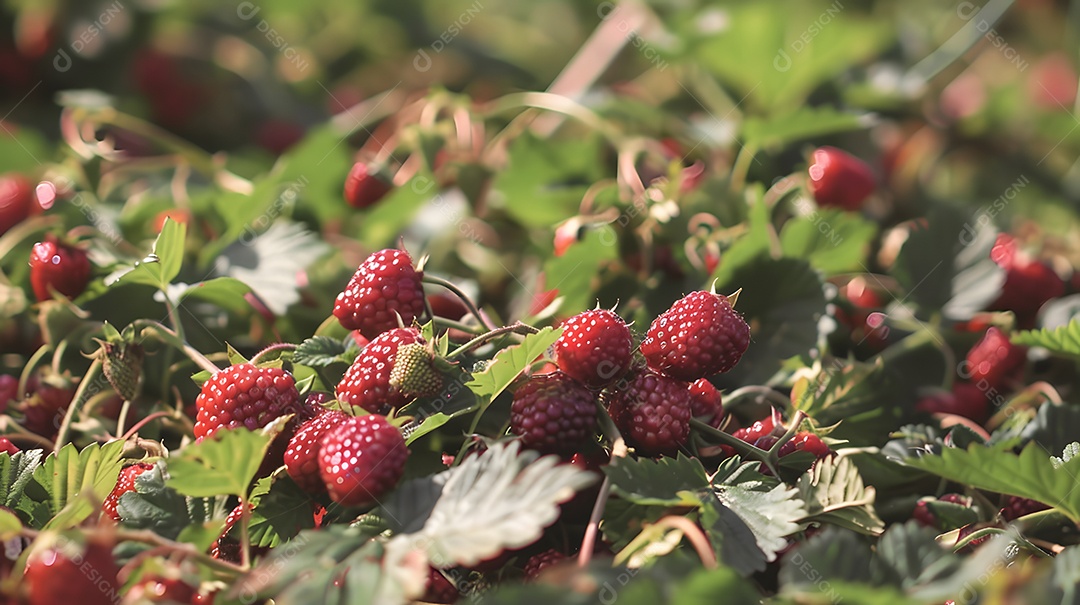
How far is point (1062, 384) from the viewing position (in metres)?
0.72

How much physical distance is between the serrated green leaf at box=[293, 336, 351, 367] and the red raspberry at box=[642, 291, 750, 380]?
0.63 feet

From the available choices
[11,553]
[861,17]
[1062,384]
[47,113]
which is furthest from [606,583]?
[861,17]

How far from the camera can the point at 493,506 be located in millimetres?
421

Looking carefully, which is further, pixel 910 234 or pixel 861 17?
pixel 861 17

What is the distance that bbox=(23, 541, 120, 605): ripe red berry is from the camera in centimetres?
42

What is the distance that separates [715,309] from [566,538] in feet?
0.54

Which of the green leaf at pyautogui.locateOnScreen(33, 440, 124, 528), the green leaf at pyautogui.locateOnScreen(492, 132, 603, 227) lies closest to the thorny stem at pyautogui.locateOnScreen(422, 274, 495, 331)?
the green leaf at pyautogui.locateOnScreen(33, 440, 124, 528)

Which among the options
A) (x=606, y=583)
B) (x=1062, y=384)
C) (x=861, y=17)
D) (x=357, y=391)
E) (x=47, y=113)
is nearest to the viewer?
(x=606, y=583)

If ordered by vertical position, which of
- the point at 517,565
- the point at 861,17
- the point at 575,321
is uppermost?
the point at 861,17

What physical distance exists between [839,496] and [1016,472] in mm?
98

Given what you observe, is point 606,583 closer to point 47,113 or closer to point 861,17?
point 47,113

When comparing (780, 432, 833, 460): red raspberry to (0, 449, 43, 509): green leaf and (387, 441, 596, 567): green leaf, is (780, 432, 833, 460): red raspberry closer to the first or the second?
(387, 441, 596, 567): green leaf

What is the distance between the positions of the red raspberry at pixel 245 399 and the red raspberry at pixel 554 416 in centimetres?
13

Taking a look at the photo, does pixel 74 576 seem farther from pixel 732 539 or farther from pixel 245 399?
pixel 732 539
